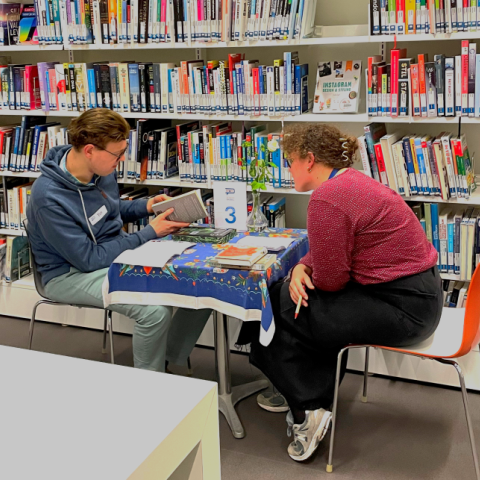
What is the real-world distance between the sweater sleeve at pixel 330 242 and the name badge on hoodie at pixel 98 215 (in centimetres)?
102

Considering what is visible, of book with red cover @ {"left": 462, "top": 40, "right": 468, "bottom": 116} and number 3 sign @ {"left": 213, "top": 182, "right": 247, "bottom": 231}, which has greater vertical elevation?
book with red cover @ {"left": 462, "top": 40, "right": 468, "bottom": 116}

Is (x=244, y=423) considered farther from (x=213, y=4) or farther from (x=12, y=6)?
(x=12, y=6)

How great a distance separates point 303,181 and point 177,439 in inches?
57.4

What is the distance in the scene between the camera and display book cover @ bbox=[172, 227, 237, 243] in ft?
9.01

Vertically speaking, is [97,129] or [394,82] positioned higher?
[394,82]

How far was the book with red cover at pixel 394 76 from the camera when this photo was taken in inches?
110

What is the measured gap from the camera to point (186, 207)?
113 inches

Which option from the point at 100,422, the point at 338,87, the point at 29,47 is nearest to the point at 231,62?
the point at 338,87

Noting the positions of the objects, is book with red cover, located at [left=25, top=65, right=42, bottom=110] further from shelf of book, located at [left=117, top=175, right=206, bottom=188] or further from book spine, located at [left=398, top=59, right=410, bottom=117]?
book spine, located at [left=398, top=59, right=410, bottom=117]

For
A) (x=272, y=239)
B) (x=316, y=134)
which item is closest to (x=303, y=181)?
(x=316, y=134)

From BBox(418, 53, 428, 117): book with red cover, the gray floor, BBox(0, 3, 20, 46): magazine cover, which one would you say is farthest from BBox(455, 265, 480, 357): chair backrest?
BBox(0, 3, 20, 46): magazine cover

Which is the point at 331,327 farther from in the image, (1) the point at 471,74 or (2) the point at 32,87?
(2) the point at 32,87

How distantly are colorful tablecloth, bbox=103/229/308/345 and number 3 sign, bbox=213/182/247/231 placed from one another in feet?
1.13

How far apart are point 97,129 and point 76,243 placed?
473mm
